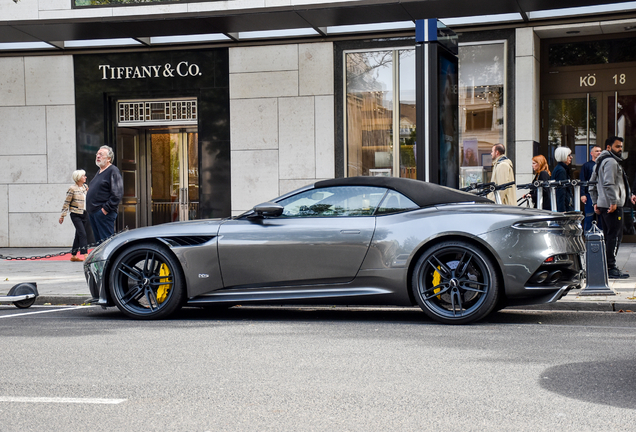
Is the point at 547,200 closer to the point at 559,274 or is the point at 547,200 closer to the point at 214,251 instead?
the point at 559,274

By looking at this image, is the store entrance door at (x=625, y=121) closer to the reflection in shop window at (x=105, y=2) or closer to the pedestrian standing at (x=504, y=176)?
the pedestrian standing at (x=504, y=176)

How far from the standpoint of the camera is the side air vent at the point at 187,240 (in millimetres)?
7371

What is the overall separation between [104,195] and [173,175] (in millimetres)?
5709

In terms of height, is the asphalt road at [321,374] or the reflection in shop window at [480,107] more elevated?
the reflection in shop window at [480,107]

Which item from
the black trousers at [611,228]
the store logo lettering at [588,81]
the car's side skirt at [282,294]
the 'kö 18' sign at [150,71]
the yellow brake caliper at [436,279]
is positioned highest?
the 'kö 18' sign at [150,71]

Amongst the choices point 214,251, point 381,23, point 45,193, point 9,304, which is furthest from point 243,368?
point 45,193

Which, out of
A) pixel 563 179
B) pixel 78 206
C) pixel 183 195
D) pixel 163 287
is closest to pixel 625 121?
pixel 563 179

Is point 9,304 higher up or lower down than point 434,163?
lower down

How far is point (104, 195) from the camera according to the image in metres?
11.8

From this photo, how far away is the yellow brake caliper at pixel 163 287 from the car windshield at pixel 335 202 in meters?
1.22

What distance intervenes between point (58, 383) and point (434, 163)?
20.4 ft

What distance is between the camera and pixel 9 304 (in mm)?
9344

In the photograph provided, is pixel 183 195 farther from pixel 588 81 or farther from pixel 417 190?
pixel 417 190

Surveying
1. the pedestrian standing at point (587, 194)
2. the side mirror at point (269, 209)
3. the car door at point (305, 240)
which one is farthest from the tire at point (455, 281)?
the pedestrian standing at point (587, 194)
